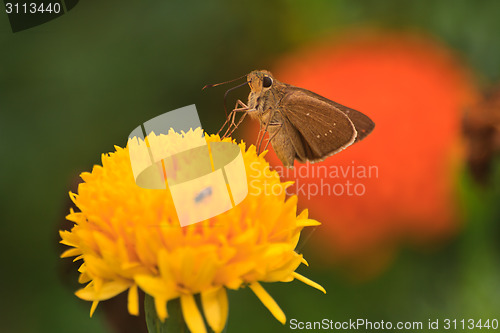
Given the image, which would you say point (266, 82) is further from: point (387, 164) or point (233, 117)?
point (387, 164)

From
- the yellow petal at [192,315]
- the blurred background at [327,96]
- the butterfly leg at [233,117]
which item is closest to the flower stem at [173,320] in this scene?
the yellow petal at [192,315]

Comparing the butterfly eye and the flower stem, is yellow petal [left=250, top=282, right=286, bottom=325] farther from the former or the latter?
the butterfly eye

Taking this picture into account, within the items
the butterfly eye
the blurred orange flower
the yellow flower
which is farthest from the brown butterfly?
the yellow flower

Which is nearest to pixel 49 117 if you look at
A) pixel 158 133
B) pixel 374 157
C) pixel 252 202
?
pixel 158 133

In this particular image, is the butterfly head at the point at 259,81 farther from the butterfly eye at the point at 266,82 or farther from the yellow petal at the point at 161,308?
the yellow petal at the point at 161,308

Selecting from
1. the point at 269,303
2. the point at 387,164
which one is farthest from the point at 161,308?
the point at 387,164
